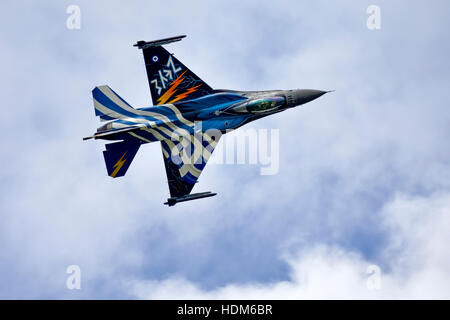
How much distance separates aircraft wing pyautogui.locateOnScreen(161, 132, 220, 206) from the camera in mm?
42719

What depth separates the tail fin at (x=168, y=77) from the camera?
43.2 metres

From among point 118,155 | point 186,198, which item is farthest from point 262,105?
point 118,155

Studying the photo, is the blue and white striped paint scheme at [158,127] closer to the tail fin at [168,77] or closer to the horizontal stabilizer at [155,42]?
the tail fin at [168,77]

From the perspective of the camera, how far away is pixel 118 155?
4194cm

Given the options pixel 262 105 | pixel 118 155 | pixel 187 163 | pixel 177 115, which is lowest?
pixel 187 163

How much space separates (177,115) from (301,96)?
24.5 feet

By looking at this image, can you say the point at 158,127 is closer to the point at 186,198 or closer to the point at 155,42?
the point at 186,198

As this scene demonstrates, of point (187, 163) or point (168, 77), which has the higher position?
point (168, 77)

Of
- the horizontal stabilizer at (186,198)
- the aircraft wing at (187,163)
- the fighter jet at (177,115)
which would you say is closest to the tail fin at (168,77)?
the fighter jet at (177,115)

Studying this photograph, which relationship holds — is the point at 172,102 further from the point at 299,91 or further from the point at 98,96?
the point at 299,91

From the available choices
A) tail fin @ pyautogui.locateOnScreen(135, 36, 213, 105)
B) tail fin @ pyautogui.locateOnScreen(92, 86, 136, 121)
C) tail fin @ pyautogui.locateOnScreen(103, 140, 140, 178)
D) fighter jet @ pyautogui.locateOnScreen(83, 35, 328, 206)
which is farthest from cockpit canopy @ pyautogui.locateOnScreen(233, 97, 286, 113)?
tail fin @ pyautogui.locateOnScreen(103, 140, 140, 178)

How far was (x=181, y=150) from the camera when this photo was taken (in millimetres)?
42719

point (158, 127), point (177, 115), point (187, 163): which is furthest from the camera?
point (187, 163)

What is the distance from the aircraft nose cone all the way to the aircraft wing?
4.90 m
